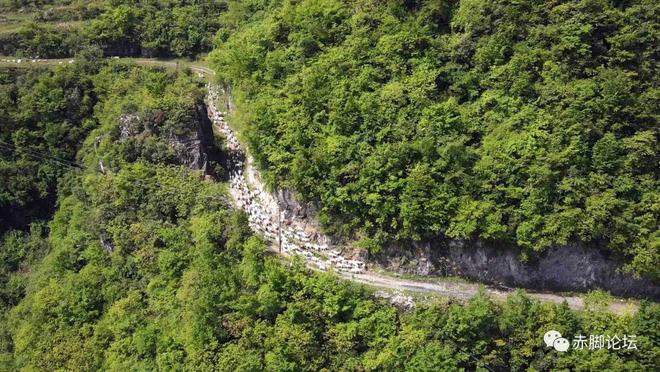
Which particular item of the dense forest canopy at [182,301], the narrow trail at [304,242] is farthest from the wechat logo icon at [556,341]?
the narrow trail at [304,242]

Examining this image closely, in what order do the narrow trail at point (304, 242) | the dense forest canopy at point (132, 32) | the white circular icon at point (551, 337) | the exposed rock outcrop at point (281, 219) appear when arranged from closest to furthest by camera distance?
the white circular icon at point (551, 337) → the narrow trail at point (304, 242) → the exposed rock outcrop at point (281, 219) → the dense forest canopy at point (132, 32)

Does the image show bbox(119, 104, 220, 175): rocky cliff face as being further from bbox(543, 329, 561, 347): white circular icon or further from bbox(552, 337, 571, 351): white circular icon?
bbox(552, 337, 571, 351): white circular icon

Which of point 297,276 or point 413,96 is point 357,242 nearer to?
point 297,276

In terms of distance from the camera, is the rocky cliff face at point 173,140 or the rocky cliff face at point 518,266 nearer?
the rocky cliff face at point 518,266

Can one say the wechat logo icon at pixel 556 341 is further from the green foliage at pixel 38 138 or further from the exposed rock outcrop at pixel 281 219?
the green foliage at pixel 38 138

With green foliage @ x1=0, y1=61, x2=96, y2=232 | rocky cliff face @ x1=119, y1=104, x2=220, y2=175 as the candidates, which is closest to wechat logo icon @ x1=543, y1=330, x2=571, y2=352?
rocky cliff face @ x1=119, y1=104, x2=220, y2=175

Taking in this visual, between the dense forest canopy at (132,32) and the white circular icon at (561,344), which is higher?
the dense forest canopy at (132,32)
